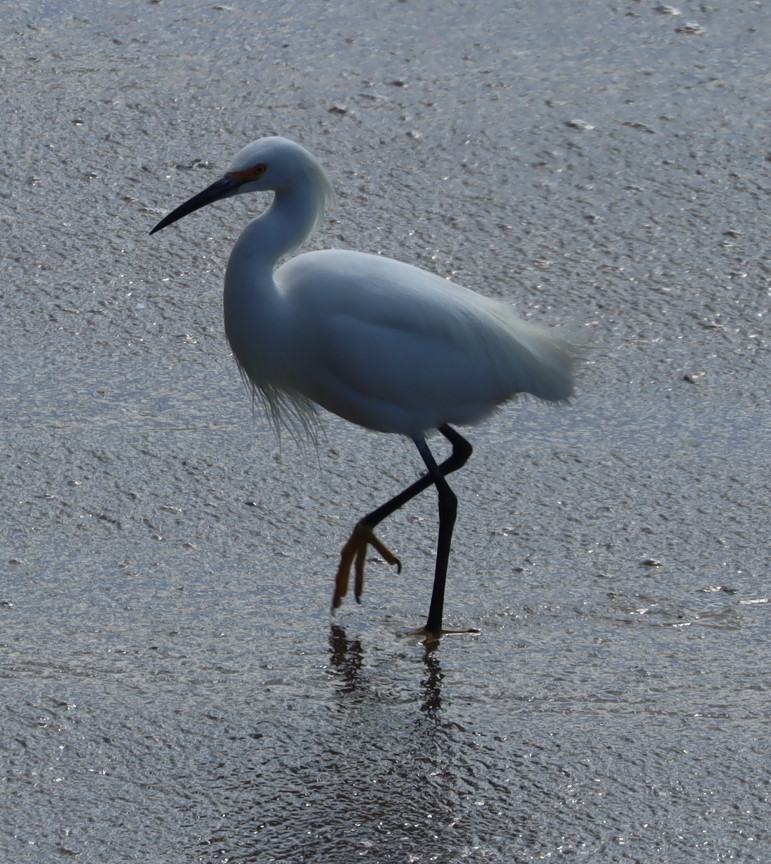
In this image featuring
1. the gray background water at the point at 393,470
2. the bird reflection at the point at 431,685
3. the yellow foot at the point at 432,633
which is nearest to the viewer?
the gray background water at the point at 393,470

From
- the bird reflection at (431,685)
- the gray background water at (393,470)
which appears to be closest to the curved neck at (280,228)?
the gray background water at (393,470)

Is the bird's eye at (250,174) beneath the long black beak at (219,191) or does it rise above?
above

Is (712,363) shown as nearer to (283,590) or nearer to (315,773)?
(283,590)

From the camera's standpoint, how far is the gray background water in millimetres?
3123

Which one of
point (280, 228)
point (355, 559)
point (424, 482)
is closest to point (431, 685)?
point (355, 559)

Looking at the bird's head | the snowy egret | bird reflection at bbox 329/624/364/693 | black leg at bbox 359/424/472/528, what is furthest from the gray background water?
the bird's head

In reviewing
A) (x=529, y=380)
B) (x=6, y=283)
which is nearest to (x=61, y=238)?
(x=6, y=283)

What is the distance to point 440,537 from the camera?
12.5 feet

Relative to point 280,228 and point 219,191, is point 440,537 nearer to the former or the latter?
point 280,228

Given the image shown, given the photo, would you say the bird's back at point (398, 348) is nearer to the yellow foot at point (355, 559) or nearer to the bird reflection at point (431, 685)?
the yellow foot at point (355, 559)

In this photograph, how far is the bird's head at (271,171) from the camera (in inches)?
149

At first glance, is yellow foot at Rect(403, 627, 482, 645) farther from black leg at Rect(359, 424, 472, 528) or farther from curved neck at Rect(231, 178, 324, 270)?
curved neck at Rect(231, 178, 324, 270)

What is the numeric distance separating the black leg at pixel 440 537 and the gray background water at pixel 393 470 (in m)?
0.06

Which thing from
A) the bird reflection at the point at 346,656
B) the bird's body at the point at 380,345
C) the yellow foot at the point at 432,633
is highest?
the bird's body at the point at 380,345
